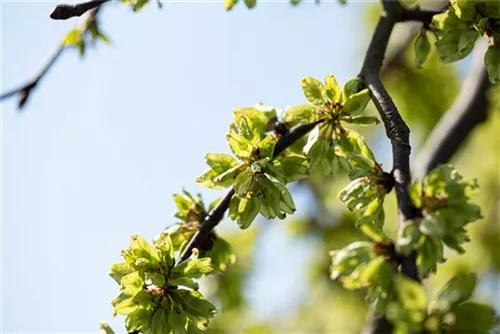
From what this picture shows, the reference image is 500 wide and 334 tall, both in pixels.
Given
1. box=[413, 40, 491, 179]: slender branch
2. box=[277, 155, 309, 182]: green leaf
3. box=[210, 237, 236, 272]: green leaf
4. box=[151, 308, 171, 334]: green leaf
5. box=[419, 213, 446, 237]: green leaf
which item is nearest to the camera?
box=[419, 213, 446, 237]: green leaf

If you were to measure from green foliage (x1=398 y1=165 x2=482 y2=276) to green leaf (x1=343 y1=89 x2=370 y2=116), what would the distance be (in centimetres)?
32

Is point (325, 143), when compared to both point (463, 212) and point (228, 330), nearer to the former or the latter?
point (463, 212)

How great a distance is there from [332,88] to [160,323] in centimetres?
64

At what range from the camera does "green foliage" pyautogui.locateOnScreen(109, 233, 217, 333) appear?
1534mm

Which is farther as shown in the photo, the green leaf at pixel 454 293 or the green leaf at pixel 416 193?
the green leaf at pixel 416 193

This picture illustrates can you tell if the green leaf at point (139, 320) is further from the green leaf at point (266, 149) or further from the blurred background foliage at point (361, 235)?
the blurred background foliage at point (361, 235)

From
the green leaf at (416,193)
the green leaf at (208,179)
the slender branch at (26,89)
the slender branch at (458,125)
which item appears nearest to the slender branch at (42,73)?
the slender branch at (26,89)

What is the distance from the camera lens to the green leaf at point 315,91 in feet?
5.69

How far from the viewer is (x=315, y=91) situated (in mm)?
1739

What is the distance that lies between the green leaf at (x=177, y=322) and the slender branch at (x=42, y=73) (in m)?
0.81

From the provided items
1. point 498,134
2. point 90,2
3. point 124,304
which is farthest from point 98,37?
point 498,134

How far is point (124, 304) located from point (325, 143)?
1.84 feet

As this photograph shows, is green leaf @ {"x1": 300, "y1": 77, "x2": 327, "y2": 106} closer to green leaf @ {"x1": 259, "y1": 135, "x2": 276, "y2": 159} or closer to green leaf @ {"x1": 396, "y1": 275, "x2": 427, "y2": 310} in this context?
green leaf @ {"x1": 259, "y1": 135, "x2": 276, "y2": 159}

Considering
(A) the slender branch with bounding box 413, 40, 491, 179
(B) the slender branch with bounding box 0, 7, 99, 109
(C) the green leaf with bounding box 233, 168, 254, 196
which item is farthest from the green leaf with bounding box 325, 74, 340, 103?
(A) the slender branch with bounding box 413, 40, 491, 179
